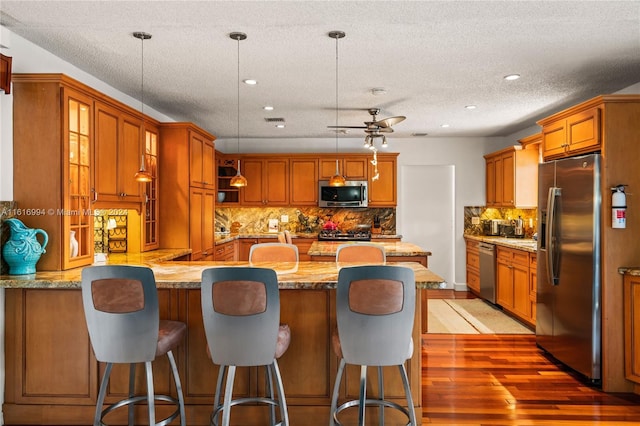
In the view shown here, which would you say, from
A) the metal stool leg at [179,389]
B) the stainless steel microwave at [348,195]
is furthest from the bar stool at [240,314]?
the stainless steel microwave at [348,195]

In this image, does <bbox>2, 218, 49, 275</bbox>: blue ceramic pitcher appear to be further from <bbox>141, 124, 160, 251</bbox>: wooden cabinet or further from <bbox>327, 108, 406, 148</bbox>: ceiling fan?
<bbox>327, 108, 406, 148</bbox>: ceiling fan

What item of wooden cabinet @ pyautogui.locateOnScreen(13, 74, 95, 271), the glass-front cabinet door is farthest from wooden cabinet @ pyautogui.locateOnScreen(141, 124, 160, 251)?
wooden cabinet @ pyautogui.locateOnScreen(13, 74, 95, 271)

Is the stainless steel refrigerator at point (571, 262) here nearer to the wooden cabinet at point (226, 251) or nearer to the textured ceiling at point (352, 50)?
the textured ceiling at point (352, 50)

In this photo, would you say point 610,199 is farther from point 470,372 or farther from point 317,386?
point 317,386

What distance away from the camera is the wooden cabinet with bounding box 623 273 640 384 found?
3.54 m

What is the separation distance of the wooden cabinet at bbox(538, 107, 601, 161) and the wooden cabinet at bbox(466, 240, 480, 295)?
3.02m

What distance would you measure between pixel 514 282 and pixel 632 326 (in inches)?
88.7

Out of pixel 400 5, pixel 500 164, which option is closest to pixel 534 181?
pixel 500 164

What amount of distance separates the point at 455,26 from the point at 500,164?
178 inches

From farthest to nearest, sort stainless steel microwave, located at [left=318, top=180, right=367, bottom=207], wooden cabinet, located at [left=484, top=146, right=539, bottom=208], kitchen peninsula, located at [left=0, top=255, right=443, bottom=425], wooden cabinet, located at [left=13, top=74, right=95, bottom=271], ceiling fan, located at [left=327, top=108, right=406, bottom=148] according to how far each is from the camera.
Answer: stainless steel microwave, located at [left=318, top=180, right=367, bottom=207]
wooden cabinet, located at [left=484, top=146, right=539, bottom=208]
ceiling fan, located at [left=327, top=108, right=406, bottom=148]
wooden cabinet, located at [left=13, top=74, right=95, bottom=271]
kitchen peninsula, located at [left=0, top=255, right=443, bottom=425]

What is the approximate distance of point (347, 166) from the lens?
7.88 metres

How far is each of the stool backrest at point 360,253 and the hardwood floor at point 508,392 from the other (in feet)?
3.39

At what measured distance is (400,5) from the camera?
9.27 ft

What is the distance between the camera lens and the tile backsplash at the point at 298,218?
321 inches
